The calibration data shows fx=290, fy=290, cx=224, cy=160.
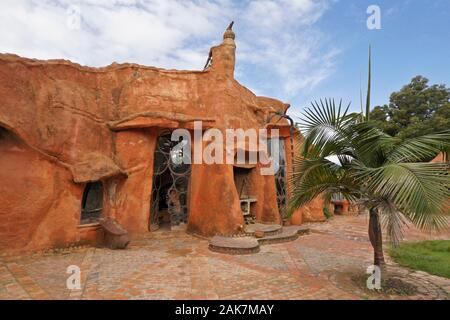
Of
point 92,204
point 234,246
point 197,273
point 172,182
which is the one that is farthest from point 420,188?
point 92,204

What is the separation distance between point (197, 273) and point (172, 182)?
246 inches

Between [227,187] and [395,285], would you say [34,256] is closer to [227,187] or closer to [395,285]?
[227,187]

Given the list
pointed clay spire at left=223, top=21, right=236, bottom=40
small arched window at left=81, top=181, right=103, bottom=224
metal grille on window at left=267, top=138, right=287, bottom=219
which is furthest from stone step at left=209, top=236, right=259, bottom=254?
pointed clay spire at left=223, top=21, right=236, bottom=40

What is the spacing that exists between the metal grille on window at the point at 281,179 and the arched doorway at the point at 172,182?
467cm

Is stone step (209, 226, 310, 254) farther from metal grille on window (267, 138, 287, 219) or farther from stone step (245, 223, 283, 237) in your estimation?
metal grille on window (267, 138, 287, 219)

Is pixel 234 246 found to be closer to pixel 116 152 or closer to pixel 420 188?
pixel 116 152

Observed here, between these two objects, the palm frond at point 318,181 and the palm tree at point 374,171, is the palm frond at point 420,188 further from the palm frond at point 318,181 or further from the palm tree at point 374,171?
the palm frond at point 318,181

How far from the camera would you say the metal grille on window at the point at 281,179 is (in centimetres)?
1436

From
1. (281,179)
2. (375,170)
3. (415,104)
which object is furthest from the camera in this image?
(415,104)

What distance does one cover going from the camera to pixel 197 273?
6.79 m

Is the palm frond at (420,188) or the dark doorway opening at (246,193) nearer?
the palm frond at (420,188)

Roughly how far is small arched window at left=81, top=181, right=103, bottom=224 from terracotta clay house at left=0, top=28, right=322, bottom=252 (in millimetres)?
54

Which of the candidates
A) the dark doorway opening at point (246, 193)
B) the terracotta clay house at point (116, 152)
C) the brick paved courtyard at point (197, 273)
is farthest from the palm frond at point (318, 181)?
the dark doorway opening at point (246, 193)
